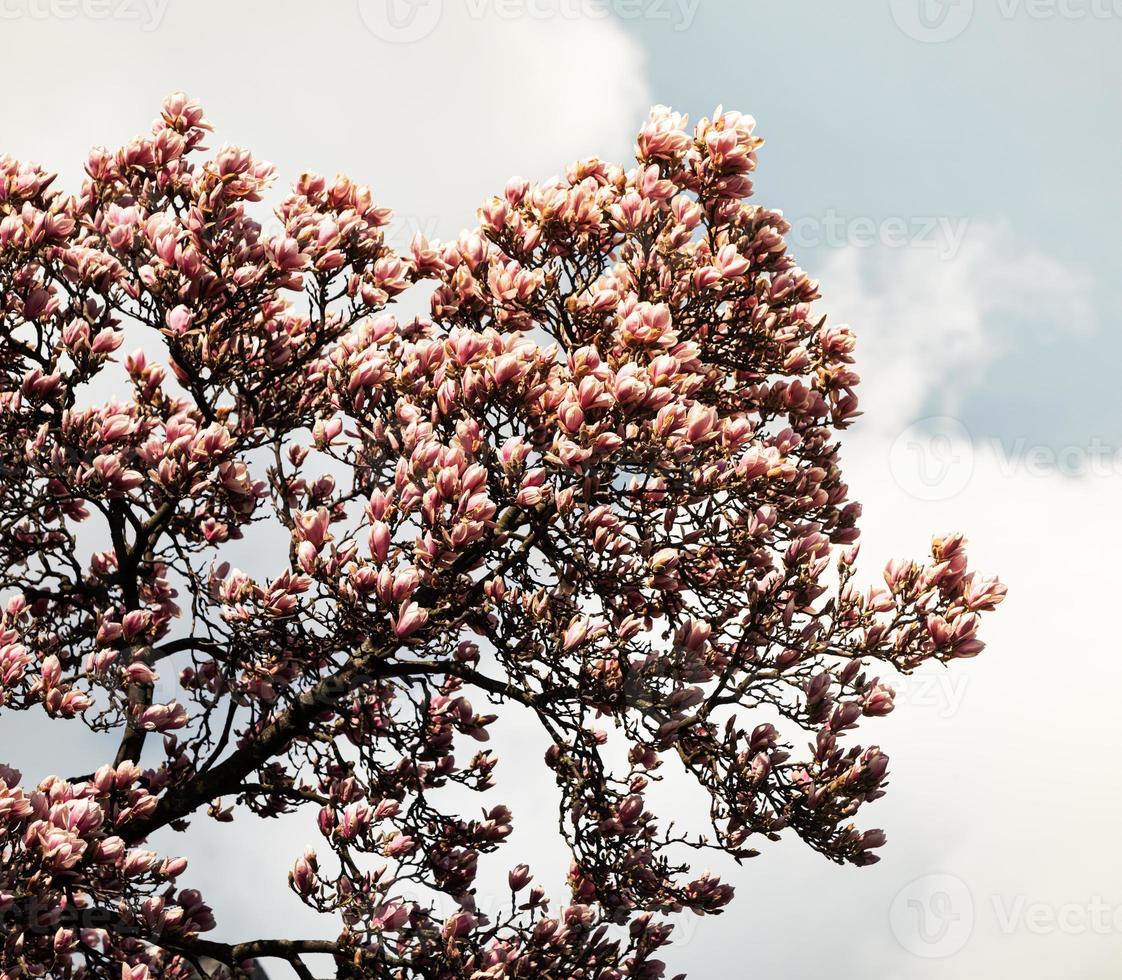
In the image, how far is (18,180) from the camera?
322 inches

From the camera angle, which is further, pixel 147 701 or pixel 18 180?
pixel 147 701

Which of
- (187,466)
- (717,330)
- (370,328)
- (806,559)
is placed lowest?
(187,466)

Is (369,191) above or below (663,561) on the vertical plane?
above

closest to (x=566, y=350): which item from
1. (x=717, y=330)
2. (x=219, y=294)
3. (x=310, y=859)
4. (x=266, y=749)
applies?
(x=717, y=330)

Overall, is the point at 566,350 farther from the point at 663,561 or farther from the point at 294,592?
the point at 294,592

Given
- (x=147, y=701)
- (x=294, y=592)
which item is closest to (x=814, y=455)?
(x=294, y=592)

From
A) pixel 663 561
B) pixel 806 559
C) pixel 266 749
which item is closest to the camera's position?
pixel 663 561

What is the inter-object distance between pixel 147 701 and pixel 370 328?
3.35m

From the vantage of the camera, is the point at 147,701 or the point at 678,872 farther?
the point at 147,701

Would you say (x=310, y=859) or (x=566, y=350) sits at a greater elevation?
(x=566, y=350)

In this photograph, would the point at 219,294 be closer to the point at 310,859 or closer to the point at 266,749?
the point at 266,749

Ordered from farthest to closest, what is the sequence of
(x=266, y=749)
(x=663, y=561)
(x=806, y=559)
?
(x=266, y=749)
(x=806, y=559)
(x=663, y=561)

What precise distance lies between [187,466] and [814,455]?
4.23 meters

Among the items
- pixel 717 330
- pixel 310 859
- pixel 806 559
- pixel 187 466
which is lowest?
pixel 310 859
